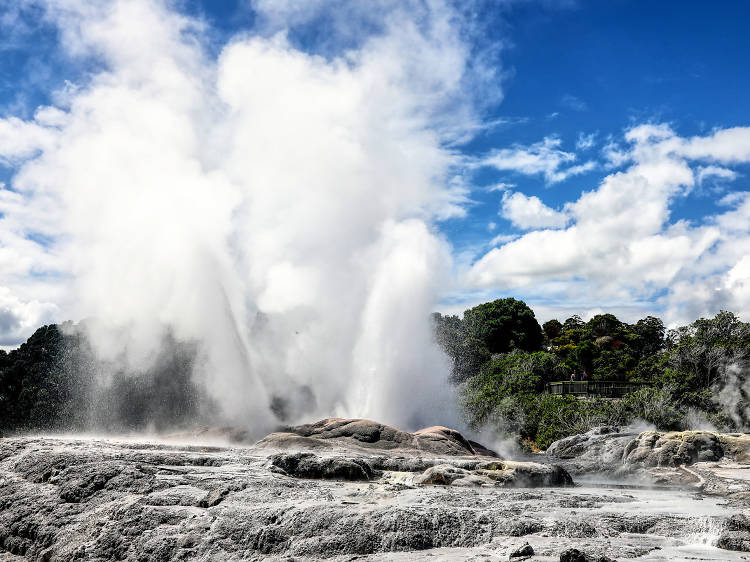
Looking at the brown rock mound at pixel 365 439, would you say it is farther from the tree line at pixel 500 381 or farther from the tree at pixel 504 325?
the tree at pixel 504 325

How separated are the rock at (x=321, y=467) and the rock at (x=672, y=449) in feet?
31.7

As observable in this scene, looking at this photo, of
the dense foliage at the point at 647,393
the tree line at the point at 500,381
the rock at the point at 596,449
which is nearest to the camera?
the rock at the point at 596,449

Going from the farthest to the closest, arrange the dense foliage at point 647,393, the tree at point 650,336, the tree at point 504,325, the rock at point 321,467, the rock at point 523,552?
the tree at point 650,336 < the tree at point 504,325 < the dense foliage at point 647,393 < the rock at point 321,467 < the rock at point 523,552

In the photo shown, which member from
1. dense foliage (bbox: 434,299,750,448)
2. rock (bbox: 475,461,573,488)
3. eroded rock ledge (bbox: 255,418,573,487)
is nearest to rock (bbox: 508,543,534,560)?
eroded rock ledge (bbox: 255,418,573,487)

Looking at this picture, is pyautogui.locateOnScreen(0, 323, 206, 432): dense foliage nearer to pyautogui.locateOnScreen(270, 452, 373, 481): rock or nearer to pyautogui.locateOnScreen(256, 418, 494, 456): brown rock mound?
pyautogui.locateOnScreen(256, 418, 494, 456): brown rock mound

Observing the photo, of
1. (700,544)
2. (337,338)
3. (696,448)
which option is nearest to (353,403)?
(337,338)

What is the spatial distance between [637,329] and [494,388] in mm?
39504

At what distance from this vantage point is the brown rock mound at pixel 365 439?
52.1ft

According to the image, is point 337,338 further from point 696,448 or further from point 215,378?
point 696,448

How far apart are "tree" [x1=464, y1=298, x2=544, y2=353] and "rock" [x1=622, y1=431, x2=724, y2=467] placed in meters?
40.2

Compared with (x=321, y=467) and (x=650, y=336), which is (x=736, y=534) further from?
(x=650, y=336)

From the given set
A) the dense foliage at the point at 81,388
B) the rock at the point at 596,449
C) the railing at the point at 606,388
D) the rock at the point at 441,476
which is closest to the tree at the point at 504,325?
the railing at the point at 606,388

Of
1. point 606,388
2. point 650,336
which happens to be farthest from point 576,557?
point 650,336

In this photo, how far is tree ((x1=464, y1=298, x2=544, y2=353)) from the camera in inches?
2383
